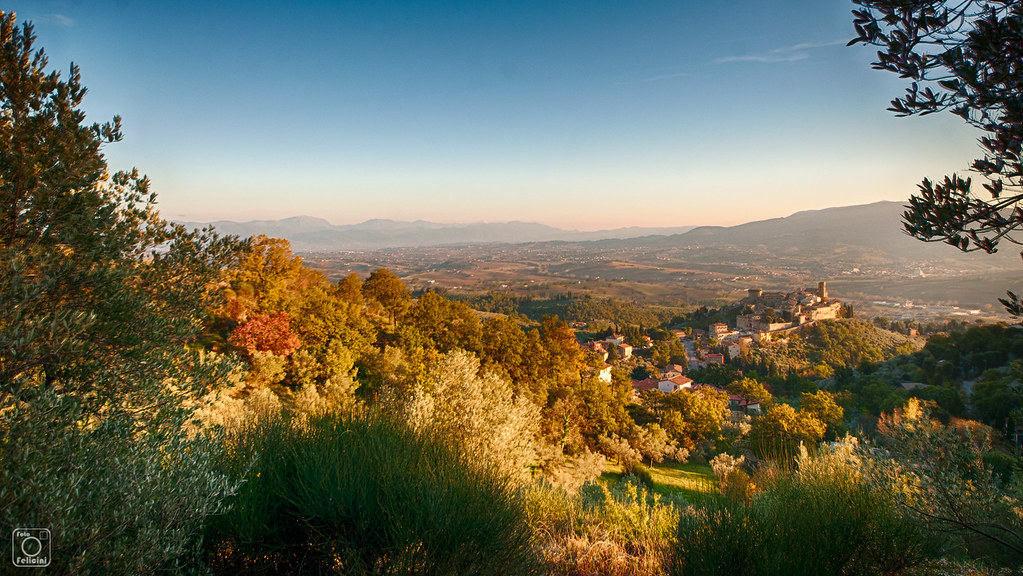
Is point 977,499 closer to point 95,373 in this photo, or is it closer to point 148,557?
point 148,557

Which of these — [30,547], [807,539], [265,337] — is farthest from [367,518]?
[265,337]

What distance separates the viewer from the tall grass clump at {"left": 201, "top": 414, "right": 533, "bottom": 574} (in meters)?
3.98

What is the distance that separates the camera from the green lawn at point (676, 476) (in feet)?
61.7

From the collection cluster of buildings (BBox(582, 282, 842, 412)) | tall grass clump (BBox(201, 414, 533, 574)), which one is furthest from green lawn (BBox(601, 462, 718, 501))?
cluster of buildings (BBox(582, 282, 842, 412))

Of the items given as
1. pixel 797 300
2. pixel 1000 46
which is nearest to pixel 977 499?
pixel 1000 46

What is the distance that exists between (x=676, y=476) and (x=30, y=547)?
23.5m

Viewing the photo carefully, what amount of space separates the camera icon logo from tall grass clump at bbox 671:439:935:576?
5.21 metres

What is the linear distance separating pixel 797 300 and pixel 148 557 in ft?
297

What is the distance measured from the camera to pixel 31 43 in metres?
4.98

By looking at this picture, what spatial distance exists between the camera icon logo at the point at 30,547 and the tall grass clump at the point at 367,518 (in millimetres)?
1509

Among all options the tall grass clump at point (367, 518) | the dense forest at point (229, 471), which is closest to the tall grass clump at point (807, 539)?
the dense forest at point (229, 471)

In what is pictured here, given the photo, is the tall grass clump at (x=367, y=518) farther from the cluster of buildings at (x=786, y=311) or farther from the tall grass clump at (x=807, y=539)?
the cluster of buildings at (x=786, y=311)

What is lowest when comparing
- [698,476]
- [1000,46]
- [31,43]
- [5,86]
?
[698,476]

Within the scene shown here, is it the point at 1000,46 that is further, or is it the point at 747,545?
the point at 747,545
